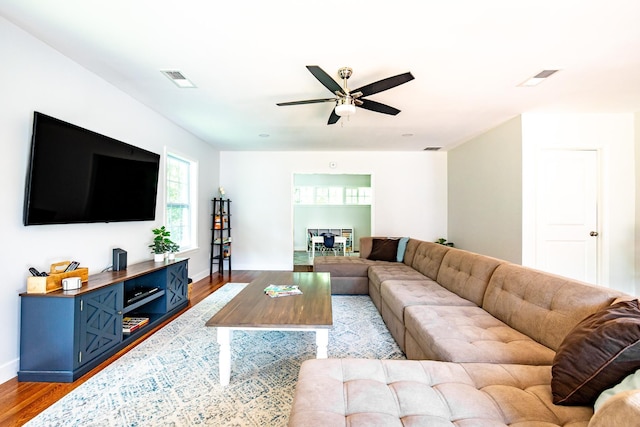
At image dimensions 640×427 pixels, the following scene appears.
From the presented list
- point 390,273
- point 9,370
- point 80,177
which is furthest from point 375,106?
point 9,370

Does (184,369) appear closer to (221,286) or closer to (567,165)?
(221,286)

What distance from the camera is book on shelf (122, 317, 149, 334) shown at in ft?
8.72

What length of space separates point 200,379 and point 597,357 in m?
2.27

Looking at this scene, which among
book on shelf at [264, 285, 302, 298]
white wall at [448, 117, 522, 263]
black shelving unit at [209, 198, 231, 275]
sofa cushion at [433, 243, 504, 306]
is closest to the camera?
sofa cushion at [433, 243, 504, 306]

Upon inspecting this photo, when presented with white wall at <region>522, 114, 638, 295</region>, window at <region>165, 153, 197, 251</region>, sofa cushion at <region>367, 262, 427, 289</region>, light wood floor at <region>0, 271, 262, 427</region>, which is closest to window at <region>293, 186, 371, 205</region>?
window at <region>165, 153, 197, 251</region>

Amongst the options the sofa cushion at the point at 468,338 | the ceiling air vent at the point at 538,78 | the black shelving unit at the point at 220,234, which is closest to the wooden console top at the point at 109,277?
the black shelving unit at the point at 220,234

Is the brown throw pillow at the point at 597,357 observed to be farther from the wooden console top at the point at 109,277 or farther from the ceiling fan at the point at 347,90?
the wooden console top at the point at 109,277

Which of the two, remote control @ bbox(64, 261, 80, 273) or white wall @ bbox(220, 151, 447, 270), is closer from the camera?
remote control @ bbox(64, 261, 80, 273)

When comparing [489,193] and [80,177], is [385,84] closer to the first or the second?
[80,177]

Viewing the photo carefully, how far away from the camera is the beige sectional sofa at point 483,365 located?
1040 mm

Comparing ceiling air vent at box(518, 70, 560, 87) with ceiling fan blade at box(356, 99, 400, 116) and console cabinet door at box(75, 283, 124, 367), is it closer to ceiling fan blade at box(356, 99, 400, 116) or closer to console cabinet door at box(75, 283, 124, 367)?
ceiling fan blade at box(356, 99, 400, 116)

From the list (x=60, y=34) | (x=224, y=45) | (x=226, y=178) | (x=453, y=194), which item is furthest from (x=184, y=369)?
(x=453, y=194)

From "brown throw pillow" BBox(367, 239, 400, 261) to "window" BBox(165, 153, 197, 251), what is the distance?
10.4ft

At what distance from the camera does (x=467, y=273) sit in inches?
108
